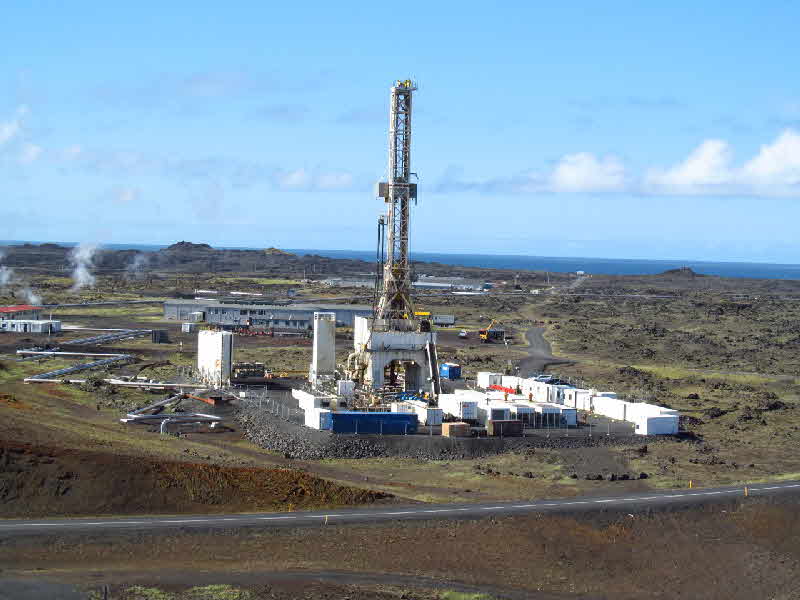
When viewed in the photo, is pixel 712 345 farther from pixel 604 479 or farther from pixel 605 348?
pixel 604 479

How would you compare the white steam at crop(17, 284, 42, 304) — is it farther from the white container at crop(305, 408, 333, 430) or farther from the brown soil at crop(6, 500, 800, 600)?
the brown soil at crop(6, 500, 800, 600)

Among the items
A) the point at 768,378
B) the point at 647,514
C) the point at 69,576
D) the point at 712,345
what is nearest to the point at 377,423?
the point at 647,514

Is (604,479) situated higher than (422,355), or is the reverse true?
(422,355)

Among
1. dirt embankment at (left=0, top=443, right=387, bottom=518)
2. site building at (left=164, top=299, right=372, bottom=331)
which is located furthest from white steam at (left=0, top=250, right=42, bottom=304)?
dirt embankment at (left=0, top=443, right=387, bottom=518)

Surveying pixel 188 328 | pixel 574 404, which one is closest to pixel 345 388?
pixel 574 404

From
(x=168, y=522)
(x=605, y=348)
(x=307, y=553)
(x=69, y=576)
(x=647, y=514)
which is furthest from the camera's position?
(x=605, y=348)

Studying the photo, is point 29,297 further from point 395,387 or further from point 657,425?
point 657,425

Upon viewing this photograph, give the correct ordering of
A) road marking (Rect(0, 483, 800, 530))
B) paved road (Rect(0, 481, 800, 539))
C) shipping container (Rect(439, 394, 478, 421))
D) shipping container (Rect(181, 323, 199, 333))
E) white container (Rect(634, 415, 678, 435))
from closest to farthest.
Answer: paved road (Rect(0, 481, 800, 539))
road marking (Rect(0, 483, 800, 530))
white container (Rect(634, 415, 678, 435))
shipping container (Rect(439, 394, 478, 421))
shipping container (Rect(181, 323, 199, 333))
